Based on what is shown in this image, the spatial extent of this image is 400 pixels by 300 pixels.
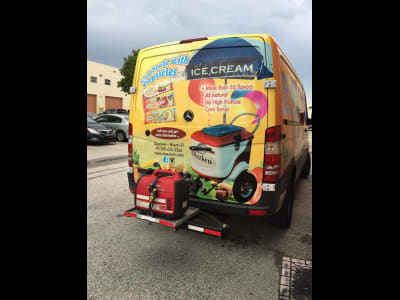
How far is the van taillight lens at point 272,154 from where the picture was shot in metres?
2.47

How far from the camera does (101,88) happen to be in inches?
1396

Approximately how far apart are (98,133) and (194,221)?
9943mm

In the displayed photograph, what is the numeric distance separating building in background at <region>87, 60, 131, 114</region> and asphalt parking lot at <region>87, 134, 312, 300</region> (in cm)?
3380

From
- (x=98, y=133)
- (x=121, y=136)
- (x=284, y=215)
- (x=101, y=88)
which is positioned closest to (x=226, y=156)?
(x=284, y=215)

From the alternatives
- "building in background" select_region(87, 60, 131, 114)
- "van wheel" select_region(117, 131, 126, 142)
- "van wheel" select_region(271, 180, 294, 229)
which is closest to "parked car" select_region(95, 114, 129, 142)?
"van wheel" select_region(117, 131, 126, 142)

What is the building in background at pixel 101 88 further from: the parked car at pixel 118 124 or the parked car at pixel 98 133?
the parked car at pixel 98 133

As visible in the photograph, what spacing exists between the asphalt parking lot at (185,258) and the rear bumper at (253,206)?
531 mm

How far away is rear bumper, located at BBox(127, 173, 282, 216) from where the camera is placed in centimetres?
255
